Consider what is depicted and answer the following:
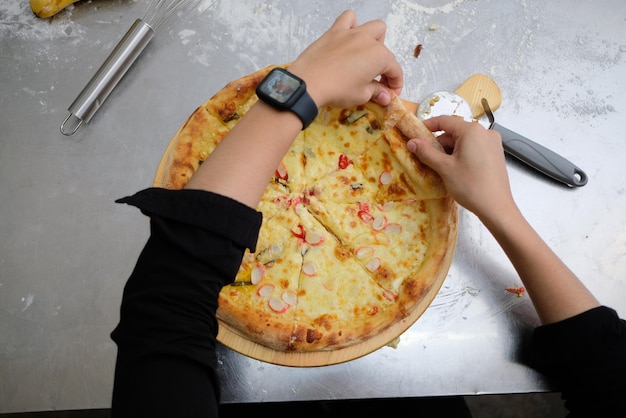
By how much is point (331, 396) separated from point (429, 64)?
48.4 inches

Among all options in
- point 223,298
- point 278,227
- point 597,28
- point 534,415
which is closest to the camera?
point 223,298

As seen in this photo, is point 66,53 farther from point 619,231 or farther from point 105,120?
point 619,231

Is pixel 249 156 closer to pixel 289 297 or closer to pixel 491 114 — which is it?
pixel 289 297

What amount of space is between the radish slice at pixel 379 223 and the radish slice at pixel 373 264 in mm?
91

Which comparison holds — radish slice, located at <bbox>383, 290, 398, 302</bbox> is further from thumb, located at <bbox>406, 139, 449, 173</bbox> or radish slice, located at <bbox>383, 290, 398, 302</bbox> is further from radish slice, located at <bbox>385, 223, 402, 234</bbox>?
thumb, located at <bbox>406, 139, 449, 173</bbox>

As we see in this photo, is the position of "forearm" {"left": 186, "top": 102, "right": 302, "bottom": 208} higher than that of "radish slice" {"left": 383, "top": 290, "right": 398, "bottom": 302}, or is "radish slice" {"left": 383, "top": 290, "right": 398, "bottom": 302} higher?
"forearm" {"left": 186, "top": 102, "right": 302, "bottom": 208}

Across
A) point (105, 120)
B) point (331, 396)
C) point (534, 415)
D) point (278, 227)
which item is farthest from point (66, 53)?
point (534, 415)

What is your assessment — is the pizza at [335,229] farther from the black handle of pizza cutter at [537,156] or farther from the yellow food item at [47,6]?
the yellow food item at [47,6]

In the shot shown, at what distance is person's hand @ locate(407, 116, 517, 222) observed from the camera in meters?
1.21

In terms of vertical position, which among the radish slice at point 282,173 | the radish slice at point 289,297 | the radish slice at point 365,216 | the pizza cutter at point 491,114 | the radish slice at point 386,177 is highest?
the pizza cutter at point 491,114

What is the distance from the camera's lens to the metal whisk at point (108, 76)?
5.42ft

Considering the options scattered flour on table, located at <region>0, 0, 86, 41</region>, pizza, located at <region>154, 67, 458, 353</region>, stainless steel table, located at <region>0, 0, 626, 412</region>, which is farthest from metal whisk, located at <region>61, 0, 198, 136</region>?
pizza, located at <region>154, 67, 458, 353</region>

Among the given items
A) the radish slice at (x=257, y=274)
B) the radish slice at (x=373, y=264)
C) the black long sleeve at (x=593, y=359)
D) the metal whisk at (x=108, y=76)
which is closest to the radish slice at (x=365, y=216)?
the radish slice at (x=373, y=264)

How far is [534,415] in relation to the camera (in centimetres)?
233
